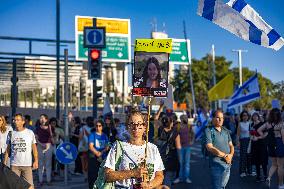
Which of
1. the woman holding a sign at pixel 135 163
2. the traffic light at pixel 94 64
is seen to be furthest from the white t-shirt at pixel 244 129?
the woman holding a sign at pixel 135 163

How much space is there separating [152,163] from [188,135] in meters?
8.33

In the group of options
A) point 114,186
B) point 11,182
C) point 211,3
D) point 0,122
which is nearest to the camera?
point 11,182

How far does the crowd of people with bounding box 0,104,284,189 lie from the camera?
4.18 meters

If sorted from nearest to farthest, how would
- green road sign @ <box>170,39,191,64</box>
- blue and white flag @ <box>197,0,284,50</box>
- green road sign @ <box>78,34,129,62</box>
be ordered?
blue and white flag @ <box>197,0,284,50</box>, green road sign @ <box>78,34,129,62</box>, green road sign @ <box>170,39,191,64</box>

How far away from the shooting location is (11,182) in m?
3.32

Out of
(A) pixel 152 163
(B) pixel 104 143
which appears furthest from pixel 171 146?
(A) pixel 152 163

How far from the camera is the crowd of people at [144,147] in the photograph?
4184mm

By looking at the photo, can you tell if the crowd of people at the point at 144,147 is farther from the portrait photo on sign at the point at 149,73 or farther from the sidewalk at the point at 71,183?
the portrait photo on sign at the point at 149,73

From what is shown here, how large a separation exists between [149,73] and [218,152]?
Result: 2.37 meters

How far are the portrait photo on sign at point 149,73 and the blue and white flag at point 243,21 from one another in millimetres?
1448

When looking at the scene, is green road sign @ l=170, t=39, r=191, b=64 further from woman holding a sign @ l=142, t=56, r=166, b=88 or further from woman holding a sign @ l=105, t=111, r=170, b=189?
woman holding a sign @ l=105, t=111, r=170, b=189

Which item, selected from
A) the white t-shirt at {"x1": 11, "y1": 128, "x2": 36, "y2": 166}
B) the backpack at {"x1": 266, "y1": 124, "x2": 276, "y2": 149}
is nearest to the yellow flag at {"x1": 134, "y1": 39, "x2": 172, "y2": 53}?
the white t-shirt at {"x1": 11, "y1": 128, "x2": 36, "y2": 166}

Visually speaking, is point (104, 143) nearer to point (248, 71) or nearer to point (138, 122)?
point (138, 122)

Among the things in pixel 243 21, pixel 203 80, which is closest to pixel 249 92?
pixel 243 21
